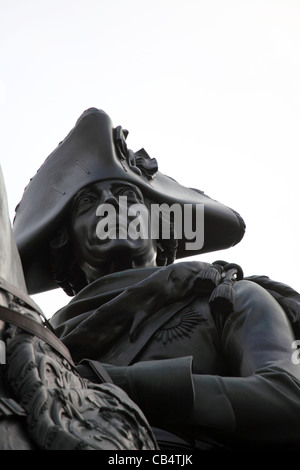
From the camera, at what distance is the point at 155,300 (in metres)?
6.76

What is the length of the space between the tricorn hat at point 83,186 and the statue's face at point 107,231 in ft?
0.33

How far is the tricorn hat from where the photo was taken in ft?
28.3

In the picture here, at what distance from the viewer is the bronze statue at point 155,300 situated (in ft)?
18.4

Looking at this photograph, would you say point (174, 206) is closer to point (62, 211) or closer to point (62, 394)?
point (62, 211)

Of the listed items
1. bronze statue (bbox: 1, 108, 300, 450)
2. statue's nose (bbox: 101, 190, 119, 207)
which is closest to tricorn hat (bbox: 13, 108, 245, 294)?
bronze statue (bbox: 1, 108, 300, 450)

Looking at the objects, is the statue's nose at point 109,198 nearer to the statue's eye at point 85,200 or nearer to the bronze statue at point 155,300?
the bronze statue at point 155,300

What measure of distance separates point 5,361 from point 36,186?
4.94m

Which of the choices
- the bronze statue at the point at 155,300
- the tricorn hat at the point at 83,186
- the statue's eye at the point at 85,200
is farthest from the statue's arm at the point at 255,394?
the tricorn hat at the point at 83,186

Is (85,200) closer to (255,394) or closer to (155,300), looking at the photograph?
(155,300)

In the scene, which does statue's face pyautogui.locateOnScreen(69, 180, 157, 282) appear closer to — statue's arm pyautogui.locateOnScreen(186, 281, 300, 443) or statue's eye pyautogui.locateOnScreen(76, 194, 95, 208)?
statue's eye pyautogui.locateOnScreen(76, 194, 95, 208)

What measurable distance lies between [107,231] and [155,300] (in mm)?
1431

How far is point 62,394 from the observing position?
4.22 meters

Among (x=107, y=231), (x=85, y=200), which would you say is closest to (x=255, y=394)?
(x=107, y=231)
